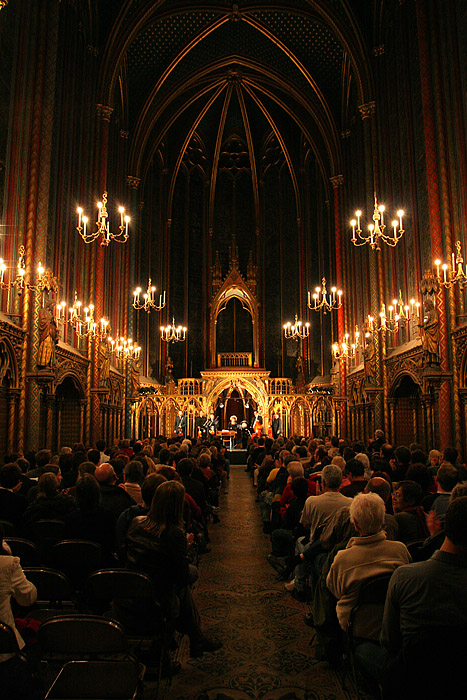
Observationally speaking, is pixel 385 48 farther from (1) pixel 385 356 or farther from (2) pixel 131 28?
(1) pixel 385 356

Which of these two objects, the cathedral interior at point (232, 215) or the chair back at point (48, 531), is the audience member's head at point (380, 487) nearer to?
the chair back at point (48, 531)

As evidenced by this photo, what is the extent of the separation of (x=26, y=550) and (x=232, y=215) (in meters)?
32.1

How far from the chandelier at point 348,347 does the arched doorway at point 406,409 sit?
13.2 ft

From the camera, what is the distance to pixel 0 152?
485 inches

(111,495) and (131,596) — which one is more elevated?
(111,495)

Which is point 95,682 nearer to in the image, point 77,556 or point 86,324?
point 77,556

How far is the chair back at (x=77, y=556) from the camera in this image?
4047 mm

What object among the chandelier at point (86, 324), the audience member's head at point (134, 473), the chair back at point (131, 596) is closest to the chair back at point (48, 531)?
the chair back at point (131, 596)

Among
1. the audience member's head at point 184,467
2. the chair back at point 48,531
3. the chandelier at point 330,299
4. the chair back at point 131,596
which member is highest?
the chandelier at point 330,299

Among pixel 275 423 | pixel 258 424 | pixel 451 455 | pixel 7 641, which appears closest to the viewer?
pixel 7 641

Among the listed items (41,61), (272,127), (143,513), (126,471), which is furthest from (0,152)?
(272,127)

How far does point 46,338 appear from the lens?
40.9 ft

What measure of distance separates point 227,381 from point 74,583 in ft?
73.2

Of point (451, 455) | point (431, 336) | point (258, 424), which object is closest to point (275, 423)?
point (258, 424)
